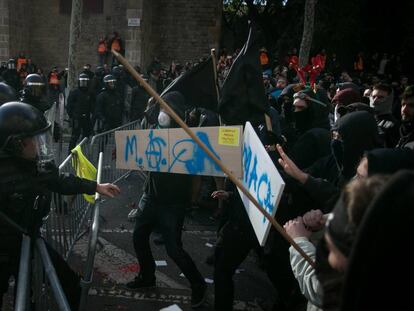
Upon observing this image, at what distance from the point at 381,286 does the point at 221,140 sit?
2409mm

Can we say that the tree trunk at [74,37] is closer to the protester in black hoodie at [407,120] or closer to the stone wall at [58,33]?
the stone wall at [58,33]

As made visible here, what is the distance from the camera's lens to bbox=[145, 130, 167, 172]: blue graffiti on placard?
3.90 meters

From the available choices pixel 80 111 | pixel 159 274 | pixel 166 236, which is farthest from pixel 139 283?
pixel 80 111

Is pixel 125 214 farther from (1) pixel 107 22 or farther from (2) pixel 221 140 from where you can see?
(1) pixel 107 22

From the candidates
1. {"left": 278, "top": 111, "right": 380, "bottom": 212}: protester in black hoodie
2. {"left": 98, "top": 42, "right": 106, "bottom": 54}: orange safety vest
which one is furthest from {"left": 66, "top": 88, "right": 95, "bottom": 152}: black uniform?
{"left": 98, "top": 42, "right": 106, "bottom": 54}: orange safety vest

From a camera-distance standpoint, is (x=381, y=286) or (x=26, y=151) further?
(x=26, y=151)

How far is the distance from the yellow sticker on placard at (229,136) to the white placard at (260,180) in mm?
98

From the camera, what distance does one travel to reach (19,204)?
2.83m

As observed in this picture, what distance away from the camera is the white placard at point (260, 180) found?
254 centimetres

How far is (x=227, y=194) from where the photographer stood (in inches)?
146

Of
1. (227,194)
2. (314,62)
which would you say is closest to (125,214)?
(227,194)

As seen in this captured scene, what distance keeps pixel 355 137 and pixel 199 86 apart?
1787mm

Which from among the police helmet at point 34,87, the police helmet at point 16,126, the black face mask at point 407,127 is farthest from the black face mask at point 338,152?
the police helmet at point 34,87

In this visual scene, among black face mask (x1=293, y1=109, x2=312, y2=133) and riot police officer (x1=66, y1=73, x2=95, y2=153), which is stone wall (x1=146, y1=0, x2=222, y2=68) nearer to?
riot police officer (x1=66, y1=73, x2=95, y2=153)
